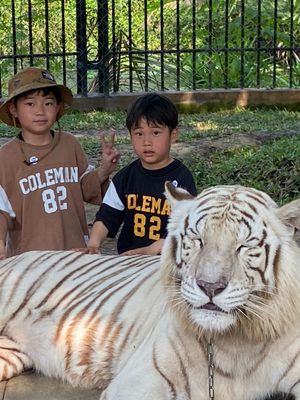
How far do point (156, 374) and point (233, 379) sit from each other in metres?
0.25

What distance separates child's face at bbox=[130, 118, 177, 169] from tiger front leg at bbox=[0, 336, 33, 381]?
3.87 ft

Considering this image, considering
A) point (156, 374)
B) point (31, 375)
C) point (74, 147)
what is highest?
point (74, 147)

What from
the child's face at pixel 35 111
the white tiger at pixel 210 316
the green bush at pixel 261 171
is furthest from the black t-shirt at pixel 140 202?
the green bush at pixel 261 171

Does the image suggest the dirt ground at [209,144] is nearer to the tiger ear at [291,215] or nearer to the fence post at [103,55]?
the fence post at [103,55]

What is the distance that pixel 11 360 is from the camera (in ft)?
11.5

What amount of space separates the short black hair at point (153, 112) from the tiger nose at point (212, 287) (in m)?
1.72

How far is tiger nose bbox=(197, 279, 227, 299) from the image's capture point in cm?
256

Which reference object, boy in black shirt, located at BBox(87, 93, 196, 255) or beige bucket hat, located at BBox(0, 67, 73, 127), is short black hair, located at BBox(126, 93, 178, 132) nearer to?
boy in black shirt, located at BBox(87, 93, 196, 255)

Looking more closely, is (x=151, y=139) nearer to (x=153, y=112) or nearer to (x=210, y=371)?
(x=153, y=112)

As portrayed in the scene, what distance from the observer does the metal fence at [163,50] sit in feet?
33.1

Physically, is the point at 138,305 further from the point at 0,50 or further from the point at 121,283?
the point at 0,50

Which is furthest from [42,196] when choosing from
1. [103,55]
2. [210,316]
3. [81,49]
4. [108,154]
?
[103,55]

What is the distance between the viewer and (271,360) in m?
2.81

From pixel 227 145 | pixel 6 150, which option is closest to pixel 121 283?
pixel 6 150
